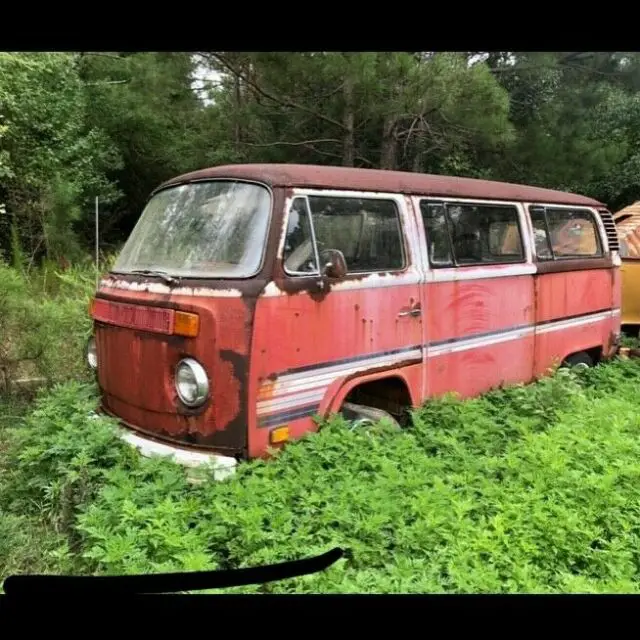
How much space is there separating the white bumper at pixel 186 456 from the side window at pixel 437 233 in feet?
6.84

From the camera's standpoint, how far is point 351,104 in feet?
34.6

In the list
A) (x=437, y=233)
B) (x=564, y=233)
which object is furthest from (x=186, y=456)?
(x=564, y=233)

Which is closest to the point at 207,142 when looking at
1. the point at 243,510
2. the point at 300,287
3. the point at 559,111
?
the point at 559,111

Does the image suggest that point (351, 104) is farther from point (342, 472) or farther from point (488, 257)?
point (342, 472)

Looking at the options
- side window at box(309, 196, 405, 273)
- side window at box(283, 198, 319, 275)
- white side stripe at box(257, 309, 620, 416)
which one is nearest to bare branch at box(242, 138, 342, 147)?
white side stripe at box(257, 309, 620, 416)

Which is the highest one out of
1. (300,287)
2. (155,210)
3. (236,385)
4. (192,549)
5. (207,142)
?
(207,142)

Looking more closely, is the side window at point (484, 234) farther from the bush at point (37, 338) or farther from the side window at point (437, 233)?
the bush at point (37, 338)

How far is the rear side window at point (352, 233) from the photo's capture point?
3525mm

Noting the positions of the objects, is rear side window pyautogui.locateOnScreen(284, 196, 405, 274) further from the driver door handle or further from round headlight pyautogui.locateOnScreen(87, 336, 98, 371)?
round headlight pyautogui.locateOnScreen(87, 336, 98, 371)

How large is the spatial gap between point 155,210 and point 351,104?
7304 mm

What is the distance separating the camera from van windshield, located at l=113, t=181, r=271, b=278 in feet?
11.1

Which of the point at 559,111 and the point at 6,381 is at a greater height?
the point at 559,111

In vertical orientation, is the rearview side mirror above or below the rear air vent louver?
below
